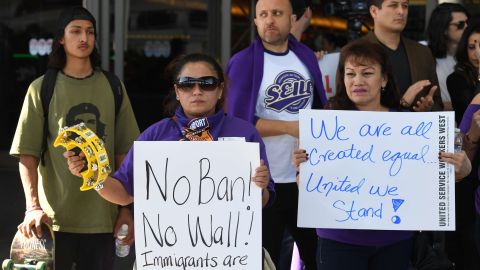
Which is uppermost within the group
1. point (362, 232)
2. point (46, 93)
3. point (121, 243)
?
point (46, 93)

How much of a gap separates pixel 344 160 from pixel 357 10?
3.61m

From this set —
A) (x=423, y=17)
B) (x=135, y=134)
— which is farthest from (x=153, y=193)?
(x=423, y=17)

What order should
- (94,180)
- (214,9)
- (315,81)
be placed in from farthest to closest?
(214,9) → (315,81) → (94,180)

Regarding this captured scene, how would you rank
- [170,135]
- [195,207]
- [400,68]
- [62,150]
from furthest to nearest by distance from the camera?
[400,68] → [62,150] → [170,135] → [195,207]

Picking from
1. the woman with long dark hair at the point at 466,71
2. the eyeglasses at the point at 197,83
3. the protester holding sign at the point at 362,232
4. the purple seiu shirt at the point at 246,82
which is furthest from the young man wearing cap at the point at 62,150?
the woman with long dark hair at the point at 466,71

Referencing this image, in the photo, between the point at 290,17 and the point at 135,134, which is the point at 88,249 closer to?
the point at 135,134

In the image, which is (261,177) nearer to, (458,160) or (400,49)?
(458,160)

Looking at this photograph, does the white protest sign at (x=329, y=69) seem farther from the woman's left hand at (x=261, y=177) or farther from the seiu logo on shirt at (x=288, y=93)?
the woman's left hand at (x=261, y=177)

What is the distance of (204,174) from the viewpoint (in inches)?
133

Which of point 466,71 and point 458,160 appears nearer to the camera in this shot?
point 458,160

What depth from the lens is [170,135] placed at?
11.5ft

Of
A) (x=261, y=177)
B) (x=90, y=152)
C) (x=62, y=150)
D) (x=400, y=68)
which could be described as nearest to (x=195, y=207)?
(x=261, y=177)

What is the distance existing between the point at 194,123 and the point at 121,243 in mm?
1142

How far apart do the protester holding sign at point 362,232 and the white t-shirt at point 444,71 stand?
4.36 ft
